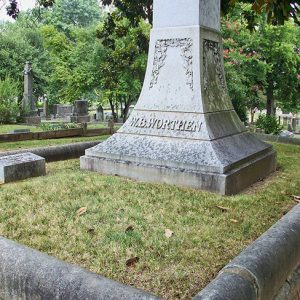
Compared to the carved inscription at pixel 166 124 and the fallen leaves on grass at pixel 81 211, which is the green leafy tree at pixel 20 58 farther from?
the fallen leaves on grass at pixel 81 211

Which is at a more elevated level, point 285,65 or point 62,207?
point 285,65

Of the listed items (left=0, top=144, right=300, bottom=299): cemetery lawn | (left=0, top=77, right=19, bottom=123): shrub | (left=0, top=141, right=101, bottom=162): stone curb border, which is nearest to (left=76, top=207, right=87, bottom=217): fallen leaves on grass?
(left=0, top=144, right=300, bottom=299): cemetery lawn

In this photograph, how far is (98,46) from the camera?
20672 millimetres

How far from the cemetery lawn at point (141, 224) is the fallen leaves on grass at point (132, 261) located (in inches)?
0.6

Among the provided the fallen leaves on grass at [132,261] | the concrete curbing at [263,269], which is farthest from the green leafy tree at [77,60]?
the concrete curbing at [263,269]

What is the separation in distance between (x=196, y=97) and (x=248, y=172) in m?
1.27

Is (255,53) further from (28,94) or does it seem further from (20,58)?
(20,58)

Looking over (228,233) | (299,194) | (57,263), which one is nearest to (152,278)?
(57,263)

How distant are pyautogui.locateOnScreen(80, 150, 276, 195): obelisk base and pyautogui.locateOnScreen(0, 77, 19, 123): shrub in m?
14.7

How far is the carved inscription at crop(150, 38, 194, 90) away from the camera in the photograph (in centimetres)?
550

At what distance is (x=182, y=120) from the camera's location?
5469mm

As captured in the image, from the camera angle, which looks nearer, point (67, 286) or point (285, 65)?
point (67, 286)

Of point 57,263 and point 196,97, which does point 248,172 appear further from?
point 57,263

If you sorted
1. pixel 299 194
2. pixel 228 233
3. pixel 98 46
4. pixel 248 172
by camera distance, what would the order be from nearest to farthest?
pixel 228 233, pixel 299 194, pixel 248 172, pixel 98 46
